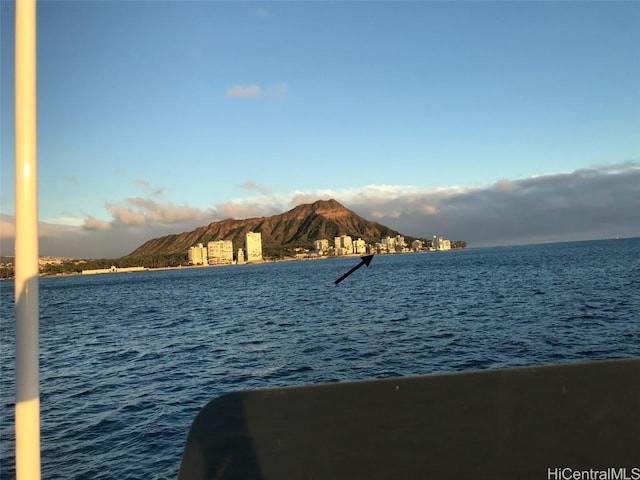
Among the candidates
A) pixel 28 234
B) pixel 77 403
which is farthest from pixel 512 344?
pixel 28 234

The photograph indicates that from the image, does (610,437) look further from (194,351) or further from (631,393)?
(194,351)

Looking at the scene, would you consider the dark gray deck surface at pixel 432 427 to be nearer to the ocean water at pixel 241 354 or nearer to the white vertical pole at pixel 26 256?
the white vertical pole at pixel 26 256

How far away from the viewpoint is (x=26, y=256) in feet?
7.85

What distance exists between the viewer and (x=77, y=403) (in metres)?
18.9

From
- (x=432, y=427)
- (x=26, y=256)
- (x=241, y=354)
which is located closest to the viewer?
(x=26, y=256)

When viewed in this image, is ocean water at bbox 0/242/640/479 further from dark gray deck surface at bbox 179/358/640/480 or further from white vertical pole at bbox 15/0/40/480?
white vertical pole at bbox 15/0/40/480

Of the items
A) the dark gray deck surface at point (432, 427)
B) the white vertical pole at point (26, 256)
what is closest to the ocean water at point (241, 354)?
the dark gray deck surface at point (432, 427)

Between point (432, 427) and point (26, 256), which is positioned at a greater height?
point (26, 256)

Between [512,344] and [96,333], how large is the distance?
35112 millimetres

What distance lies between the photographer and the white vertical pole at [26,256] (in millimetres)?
2322

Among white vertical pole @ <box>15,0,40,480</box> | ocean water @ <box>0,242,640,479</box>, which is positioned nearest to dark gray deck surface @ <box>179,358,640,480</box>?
white vertical pole @ <box>15,0,40,480</box>

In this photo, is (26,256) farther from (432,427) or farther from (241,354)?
(241,354)

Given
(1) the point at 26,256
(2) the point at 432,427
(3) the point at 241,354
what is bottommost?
(3) the point at 241,354

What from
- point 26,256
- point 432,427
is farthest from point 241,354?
point 26,256
